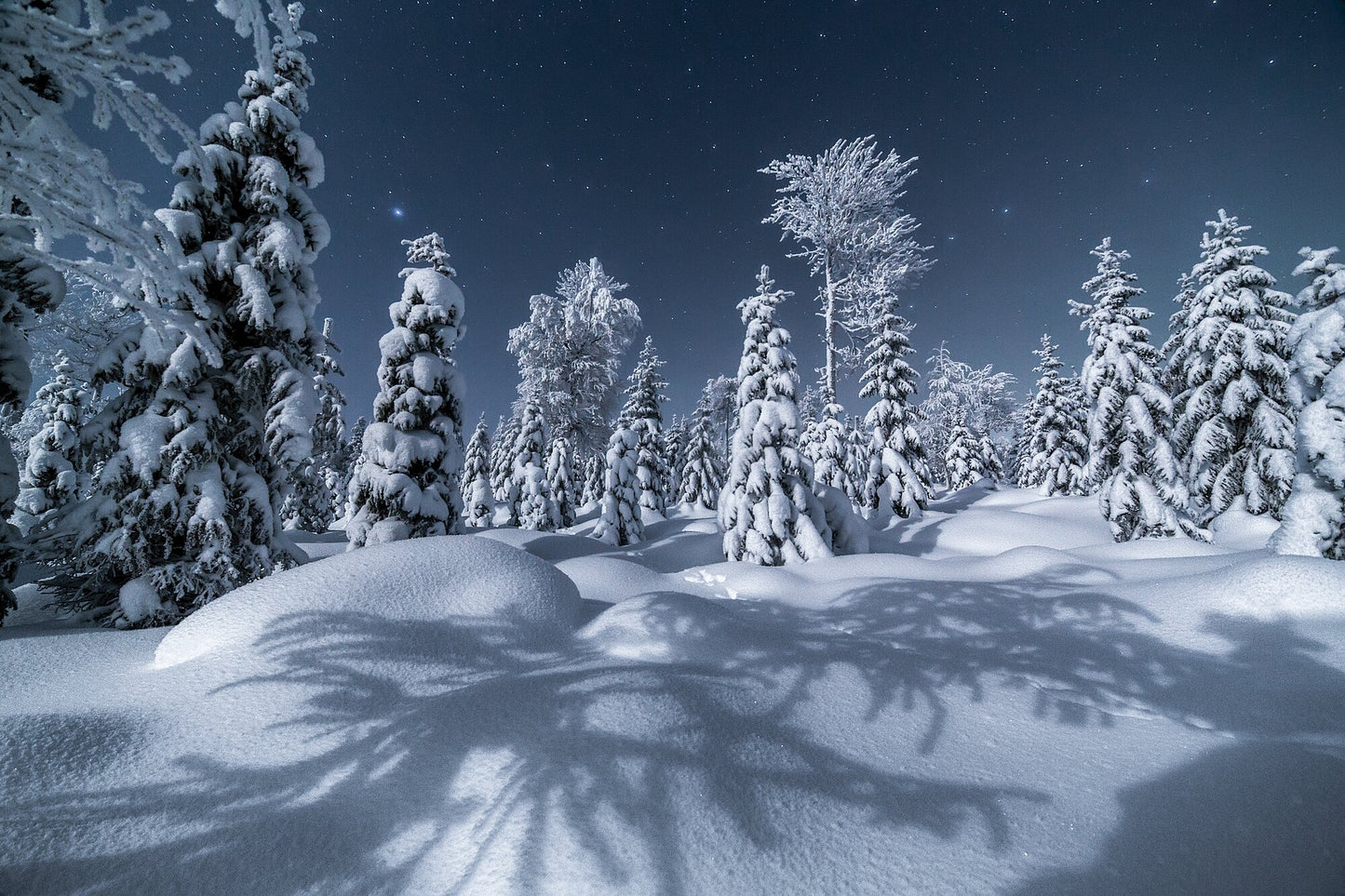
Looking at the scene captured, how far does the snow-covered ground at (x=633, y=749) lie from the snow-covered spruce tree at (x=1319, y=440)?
8.12ft

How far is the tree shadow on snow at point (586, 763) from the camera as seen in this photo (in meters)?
1.87

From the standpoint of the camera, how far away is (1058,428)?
93.2 ft

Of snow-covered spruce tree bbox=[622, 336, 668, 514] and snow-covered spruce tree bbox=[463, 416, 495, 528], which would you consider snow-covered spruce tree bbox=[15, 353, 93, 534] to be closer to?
snow-covered spruce tree bbox=[463, 416, 495, 528]

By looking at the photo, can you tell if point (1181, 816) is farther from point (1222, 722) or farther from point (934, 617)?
point (934, 617)

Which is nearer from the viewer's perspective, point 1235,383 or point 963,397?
point 1235,383

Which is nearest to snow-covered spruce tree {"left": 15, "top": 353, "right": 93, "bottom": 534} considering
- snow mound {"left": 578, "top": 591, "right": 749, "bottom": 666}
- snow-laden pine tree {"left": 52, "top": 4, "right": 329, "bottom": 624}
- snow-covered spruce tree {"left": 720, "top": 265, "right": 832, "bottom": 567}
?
snow-laden pine tree {"left": 52, "top": 4, "right": 329, "bottom": 624}

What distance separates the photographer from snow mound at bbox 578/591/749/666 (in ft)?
12.3

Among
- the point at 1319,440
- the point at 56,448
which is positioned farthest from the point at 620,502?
the point at 56,448

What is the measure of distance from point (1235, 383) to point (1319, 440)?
1126 cm

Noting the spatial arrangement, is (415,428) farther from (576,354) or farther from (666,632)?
(576,354)

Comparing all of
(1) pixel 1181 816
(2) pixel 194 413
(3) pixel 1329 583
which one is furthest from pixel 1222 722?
(2) pixel 194 413

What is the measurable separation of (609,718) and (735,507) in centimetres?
960

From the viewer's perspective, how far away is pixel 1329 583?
4.94m

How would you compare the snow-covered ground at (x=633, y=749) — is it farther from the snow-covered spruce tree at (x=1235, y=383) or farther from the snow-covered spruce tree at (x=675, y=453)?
the snow-covered spruce tree at (x=675, y=453)
